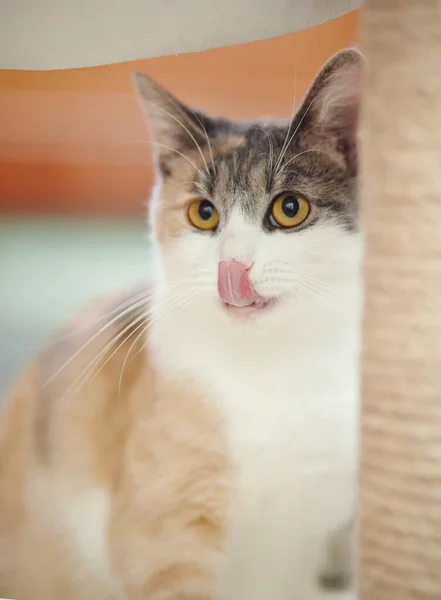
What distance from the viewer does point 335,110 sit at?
834mm

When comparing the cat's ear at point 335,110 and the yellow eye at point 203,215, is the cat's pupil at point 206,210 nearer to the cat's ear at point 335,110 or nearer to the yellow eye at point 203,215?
the yellow eye at point 203,215

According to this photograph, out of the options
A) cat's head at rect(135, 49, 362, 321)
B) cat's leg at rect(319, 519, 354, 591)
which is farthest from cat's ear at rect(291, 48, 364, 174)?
cat's leg at rect(319, 519, 354, 591)

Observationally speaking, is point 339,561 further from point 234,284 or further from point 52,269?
point 52,269

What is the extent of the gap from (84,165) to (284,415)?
461 mm

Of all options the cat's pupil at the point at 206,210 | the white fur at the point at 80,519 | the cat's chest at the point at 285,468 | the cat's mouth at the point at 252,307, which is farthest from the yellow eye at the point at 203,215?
the white fur at the point at 80,519

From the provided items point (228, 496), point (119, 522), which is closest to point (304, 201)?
point (228, 496)

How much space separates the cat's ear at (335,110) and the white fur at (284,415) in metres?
0.15

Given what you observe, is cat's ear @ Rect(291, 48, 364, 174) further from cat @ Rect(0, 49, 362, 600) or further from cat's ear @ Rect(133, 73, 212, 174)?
cat's ear @ Rect(133, 73, 212, 174)

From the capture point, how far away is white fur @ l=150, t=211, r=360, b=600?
0.86 m

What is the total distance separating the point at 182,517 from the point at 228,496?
0.25 ft

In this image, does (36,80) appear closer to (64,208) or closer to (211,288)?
(64,208)

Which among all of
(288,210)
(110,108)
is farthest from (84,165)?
(288,210)

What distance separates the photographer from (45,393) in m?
0.94

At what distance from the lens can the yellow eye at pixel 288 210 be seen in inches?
33.1
